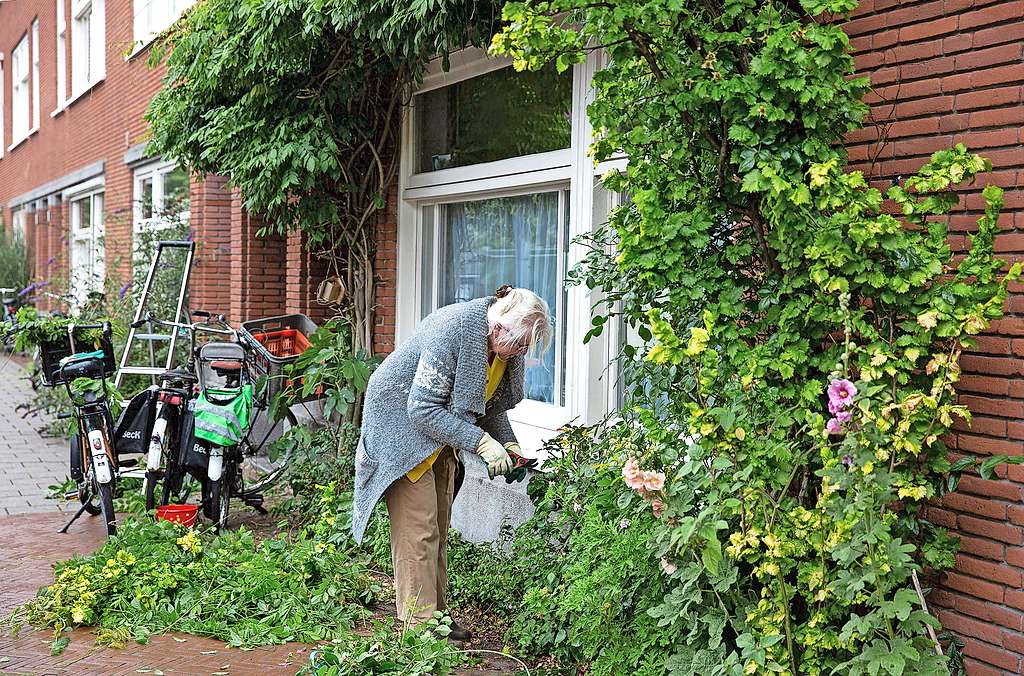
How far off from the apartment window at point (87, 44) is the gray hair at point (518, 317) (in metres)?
14.2

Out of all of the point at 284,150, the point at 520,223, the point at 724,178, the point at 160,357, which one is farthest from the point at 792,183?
the point at 160,357

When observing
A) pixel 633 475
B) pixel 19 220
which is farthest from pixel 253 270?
pixel 19 220

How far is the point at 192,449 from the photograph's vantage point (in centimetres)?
662

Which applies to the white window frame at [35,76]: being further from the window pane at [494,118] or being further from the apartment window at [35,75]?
the window pane at [494,118]

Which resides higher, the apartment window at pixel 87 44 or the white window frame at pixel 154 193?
the apartment window at pixel 87 44

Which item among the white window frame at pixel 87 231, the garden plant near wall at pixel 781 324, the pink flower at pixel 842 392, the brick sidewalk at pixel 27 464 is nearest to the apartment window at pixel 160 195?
the white window frame at pixel 87 231

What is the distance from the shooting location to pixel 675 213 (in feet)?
13.1

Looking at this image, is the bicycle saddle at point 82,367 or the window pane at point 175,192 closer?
the bicycle saddle at point 82,367

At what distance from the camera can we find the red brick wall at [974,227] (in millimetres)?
3590

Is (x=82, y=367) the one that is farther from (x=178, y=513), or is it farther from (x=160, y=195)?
(x=160, y=195)

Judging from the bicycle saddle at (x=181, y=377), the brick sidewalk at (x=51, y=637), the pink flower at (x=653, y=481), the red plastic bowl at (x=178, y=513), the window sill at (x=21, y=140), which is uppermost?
the window sill at (x=21, y=140)

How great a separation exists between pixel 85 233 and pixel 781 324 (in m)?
17.6

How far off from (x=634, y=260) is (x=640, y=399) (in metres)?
0.79

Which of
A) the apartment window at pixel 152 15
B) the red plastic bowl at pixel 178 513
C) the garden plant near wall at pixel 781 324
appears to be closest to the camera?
the garden plant near wall at pixel 781 324
